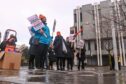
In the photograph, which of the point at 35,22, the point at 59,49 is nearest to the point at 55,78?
the point at 35,22

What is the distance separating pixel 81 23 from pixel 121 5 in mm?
53416

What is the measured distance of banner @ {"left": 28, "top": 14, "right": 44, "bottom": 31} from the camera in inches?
414

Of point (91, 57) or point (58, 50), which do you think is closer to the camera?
point (58, 50)

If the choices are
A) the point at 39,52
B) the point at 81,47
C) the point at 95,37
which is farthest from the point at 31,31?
the point at 95,37

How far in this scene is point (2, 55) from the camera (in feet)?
35.1

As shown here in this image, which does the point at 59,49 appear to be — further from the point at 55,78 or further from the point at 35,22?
the point at 55,78

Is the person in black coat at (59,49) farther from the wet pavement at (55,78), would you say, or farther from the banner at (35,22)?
the wet pavement at (55,78)

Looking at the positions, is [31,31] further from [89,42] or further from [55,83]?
[89,42]

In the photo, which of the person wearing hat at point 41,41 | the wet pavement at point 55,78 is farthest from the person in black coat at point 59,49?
the wet pavement at point 55,78

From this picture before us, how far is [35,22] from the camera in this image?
34.5ft

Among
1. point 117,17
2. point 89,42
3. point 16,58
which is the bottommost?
point 16,58

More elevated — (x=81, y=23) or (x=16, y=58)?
(x=81, y=23)

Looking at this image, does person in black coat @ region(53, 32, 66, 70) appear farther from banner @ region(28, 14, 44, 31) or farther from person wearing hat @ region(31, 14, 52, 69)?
banner @ region(28, 14, 44, 31)

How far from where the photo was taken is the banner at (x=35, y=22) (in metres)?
10.5
